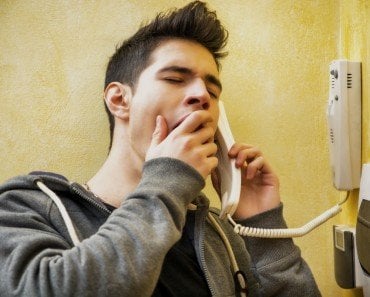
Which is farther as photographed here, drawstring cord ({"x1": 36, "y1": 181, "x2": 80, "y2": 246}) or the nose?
the nose

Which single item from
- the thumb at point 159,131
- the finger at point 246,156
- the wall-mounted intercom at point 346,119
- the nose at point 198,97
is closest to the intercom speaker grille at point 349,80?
the wall-mounted intercom at point 346,119

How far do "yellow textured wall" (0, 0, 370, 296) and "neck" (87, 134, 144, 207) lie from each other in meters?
0.20

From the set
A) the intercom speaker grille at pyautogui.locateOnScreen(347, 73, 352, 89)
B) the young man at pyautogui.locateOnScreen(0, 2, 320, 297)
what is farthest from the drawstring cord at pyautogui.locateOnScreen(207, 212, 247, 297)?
the intercom speaker grille at pyautogui.locateOnScreen(347, 73, 352, 89)

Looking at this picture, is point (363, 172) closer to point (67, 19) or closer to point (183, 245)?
point (183, 245)

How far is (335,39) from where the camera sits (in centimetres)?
118

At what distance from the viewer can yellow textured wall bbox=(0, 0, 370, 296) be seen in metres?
1.06

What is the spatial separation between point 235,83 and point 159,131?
17.7 inches

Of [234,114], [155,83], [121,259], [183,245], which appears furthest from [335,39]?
[121,259]

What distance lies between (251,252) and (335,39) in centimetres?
69

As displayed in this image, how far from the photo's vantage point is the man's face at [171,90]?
0.84m

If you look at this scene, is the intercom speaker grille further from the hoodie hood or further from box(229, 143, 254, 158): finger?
the hoodie hood

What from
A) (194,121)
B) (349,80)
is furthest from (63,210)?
(349,80)

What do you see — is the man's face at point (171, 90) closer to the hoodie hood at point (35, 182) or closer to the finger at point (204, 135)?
the finger at point (204, 135)

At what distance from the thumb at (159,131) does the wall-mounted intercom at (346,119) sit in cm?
48
